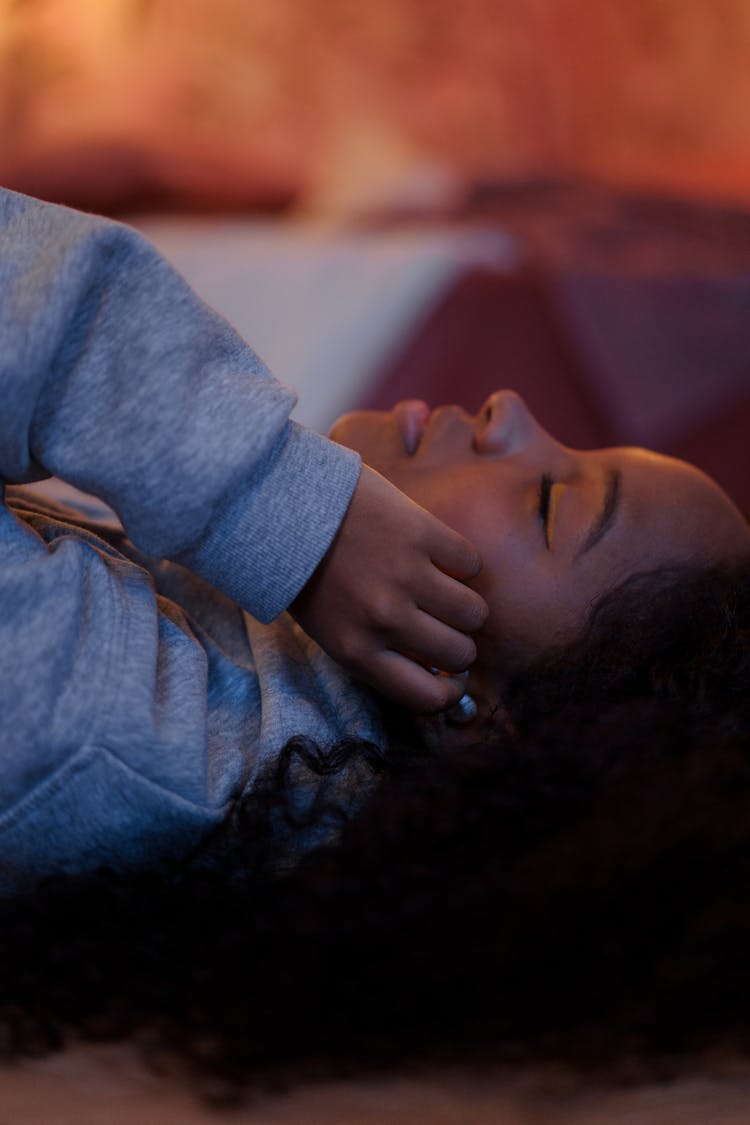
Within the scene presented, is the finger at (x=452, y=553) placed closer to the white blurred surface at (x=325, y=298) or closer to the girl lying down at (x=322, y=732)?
the girl lying down at (x=322, y=732)

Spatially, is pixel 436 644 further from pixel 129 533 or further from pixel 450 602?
pixel 129 533

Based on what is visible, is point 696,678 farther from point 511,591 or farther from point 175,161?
point 175,161

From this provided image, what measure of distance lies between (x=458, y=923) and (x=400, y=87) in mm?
3002

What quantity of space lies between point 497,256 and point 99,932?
158cm

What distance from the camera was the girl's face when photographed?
853 millimetres

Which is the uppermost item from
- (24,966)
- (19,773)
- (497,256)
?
(497,256)

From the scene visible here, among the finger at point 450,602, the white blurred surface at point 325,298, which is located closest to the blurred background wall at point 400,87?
the white blurred surface at point 325,298

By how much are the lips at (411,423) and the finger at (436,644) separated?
20 centimetres

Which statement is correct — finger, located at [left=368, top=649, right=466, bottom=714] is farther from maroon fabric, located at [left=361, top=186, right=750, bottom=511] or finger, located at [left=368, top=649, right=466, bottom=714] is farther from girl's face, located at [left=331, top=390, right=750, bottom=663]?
maroon fabric, located at [left=361, top=186, right=750, bottom=511]

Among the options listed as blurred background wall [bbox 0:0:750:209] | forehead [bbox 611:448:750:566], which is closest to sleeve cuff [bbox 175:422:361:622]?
forehead [bbox 611:448:750:566]

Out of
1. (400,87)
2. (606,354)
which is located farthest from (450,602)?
(400,87)

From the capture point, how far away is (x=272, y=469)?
75cm

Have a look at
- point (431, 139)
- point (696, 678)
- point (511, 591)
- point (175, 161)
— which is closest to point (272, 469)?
point (511, 591)

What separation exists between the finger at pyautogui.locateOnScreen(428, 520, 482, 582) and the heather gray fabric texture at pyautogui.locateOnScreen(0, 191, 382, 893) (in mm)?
71
